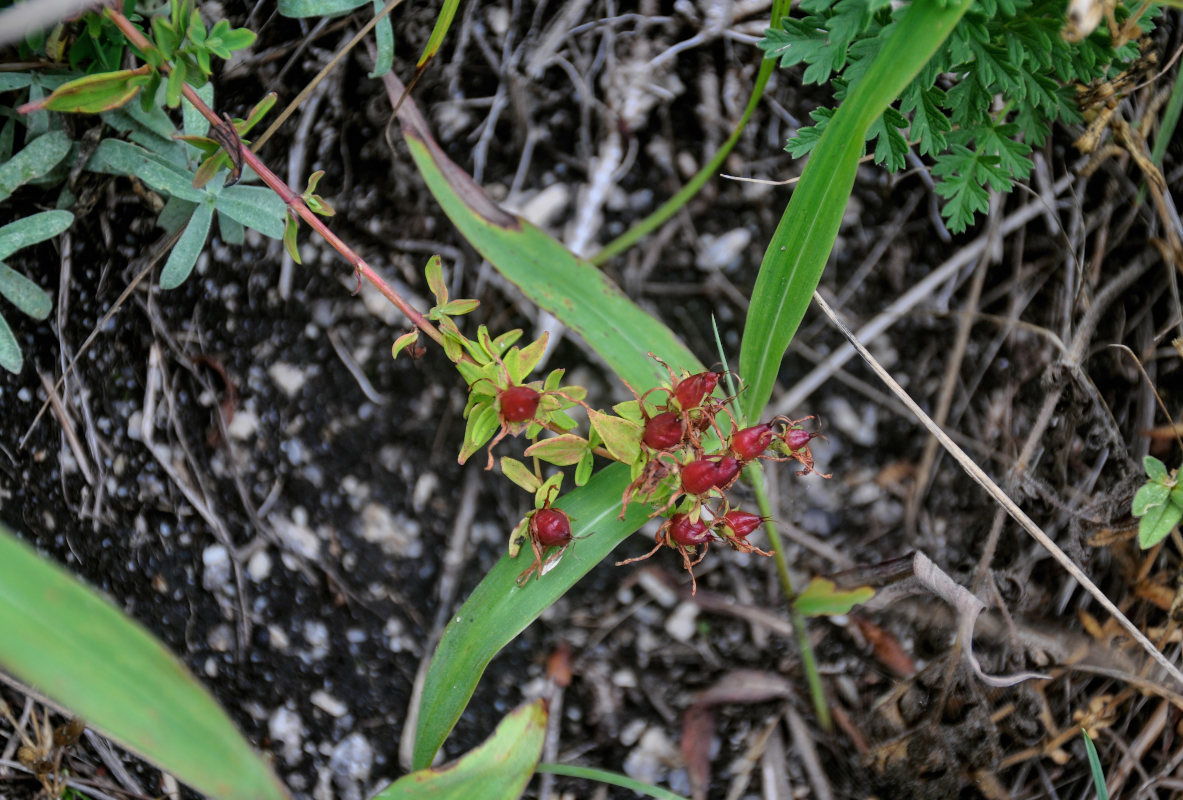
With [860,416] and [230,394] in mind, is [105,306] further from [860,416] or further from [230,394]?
[860,416]

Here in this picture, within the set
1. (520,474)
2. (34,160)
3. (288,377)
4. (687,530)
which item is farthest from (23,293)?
(687,530)

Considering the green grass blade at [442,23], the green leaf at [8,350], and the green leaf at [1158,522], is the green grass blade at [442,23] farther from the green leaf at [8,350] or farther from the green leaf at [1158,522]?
the green leaf at [1158,522]

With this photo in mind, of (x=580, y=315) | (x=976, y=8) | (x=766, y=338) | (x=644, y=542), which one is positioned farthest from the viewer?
(x=644, y=542)

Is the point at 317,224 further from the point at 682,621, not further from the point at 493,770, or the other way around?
the point at 682,621

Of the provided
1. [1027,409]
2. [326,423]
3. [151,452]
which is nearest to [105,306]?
[151,452]

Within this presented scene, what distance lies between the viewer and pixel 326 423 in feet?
4.92

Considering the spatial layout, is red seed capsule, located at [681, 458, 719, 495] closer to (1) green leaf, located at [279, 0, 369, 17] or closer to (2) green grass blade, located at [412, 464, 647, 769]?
(2) green grass blade, located at [412, 464, 647, 769]

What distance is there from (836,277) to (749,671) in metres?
0.80

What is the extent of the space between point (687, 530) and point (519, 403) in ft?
0.86

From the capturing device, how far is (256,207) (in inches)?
48.8

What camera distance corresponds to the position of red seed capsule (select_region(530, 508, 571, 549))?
1.03 metres

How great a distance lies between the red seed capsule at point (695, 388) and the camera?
961 millimetres

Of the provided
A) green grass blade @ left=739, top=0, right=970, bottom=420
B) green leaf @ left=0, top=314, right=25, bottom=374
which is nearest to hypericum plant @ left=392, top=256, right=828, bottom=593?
green grass blade @ left=739, top=0, right=970, bottom=420

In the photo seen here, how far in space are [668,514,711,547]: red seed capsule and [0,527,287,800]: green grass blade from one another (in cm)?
54
